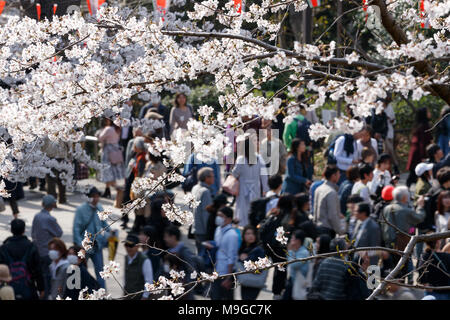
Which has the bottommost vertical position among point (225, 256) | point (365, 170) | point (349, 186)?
point (225, 256)

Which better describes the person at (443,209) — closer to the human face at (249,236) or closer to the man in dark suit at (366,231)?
the man in dark suit at (366,231)

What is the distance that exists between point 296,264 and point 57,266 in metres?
2.55

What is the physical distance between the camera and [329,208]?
376 inches

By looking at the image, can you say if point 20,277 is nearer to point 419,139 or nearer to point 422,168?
point 422,168

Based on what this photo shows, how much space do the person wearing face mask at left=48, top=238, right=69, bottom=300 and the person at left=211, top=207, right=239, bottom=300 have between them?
1.60 m

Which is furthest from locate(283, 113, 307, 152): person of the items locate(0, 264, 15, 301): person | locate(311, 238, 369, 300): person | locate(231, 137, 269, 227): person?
locate(0, 264, 15, 301): person

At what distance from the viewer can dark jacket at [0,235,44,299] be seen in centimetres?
830

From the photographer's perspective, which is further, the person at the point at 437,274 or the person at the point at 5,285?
the person at the point at 5,285

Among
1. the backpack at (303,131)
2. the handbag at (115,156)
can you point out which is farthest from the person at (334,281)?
the handbag at (115,156)

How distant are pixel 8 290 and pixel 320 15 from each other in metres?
12.6

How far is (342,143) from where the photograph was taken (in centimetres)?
1141

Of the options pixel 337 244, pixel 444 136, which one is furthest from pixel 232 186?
pixel 444 136

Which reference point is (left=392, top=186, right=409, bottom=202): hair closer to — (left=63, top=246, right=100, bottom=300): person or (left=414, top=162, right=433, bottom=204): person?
(left=414, top=162, right=433, bottom=204): person

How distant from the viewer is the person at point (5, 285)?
7.48 meters
